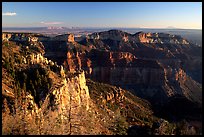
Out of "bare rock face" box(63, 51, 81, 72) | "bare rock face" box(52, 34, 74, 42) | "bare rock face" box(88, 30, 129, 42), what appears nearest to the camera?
"bare rock face" box(63, 51, 81, 72)

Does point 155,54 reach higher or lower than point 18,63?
lower

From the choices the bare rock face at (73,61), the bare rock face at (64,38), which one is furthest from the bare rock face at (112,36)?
the bare rock face at (73,61)

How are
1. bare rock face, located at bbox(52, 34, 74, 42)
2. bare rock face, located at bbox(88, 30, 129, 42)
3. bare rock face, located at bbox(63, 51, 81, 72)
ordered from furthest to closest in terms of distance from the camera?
1. bare rock face, located at bbox(88, 30, 129, 42)
2. bare rock face, located at bbox(52, 34, 74, 42)
3. bare rock face, located at bbox(63, 51, 81, 72)

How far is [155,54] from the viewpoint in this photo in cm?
10175

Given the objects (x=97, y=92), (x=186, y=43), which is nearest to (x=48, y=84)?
(x=97, y=92)

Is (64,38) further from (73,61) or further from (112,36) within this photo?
(112,36)

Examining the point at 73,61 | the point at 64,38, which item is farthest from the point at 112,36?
Answer: the point at 73,61

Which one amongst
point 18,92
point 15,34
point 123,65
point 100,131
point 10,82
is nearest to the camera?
point 100,131

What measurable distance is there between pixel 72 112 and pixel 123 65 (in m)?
65.1

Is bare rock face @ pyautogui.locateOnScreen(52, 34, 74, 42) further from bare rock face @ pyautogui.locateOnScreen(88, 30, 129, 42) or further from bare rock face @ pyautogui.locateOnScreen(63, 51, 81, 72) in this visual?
bare rock face @ pyautogui.locateOnScreen(88, 30, 129, 42)

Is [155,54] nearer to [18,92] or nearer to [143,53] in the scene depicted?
[143,53]

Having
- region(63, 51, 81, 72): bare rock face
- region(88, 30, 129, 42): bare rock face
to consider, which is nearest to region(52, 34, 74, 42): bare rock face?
region(63, 51, 81, 72): bare rock face

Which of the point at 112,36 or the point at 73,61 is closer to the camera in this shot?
the point at 73,61

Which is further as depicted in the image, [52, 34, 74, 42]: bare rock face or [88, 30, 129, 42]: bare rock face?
[88, 30, 129, 42]: bare rock face
